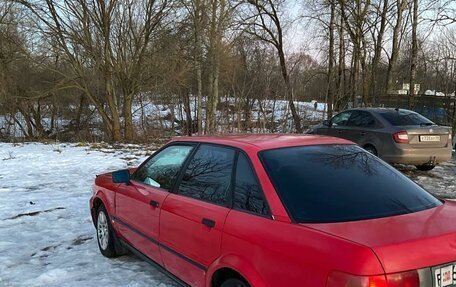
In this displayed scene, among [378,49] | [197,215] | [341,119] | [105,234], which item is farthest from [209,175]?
[378,49]

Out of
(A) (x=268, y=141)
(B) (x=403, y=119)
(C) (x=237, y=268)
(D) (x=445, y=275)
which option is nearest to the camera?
(D) (x=445, y=275)

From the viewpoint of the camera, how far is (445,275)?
2395 mm

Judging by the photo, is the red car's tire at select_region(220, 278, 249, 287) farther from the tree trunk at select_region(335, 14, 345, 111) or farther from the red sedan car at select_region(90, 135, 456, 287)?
the tree trunk at select_region(335, 14, 345, 111)

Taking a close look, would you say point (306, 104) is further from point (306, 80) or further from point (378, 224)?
point (378, 224)

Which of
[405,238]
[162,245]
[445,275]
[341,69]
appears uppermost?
[341,69]

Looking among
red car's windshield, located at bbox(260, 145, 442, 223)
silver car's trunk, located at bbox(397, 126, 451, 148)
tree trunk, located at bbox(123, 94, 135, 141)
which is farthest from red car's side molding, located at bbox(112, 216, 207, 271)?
tree trunk, located at bbox(123, 94, 135, 141)

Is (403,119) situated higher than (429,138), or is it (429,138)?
(403,119)

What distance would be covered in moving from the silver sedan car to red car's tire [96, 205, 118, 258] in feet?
22.1

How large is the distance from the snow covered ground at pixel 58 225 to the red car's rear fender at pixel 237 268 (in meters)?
1.24

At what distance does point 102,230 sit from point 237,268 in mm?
2929

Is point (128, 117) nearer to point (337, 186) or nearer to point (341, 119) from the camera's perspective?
point (341, 119)

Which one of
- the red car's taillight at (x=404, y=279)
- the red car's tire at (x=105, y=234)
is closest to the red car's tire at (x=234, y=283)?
the red car's taillight at (x=404, y=279)

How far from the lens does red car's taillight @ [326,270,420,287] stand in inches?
86.1

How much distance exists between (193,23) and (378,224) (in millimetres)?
19801
